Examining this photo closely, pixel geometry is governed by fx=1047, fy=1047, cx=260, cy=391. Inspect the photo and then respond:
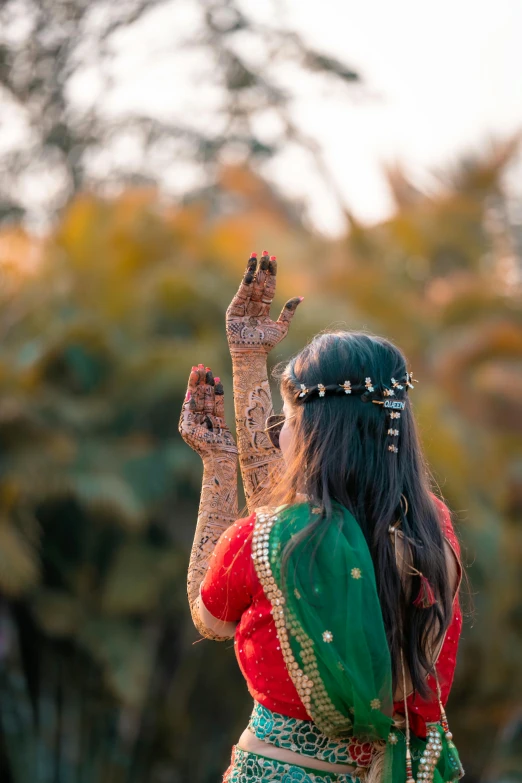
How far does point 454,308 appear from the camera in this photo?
35.4 feet

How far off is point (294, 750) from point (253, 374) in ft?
2.69

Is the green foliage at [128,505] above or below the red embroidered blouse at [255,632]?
above

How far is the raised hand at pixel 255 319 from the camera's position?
2299 mm

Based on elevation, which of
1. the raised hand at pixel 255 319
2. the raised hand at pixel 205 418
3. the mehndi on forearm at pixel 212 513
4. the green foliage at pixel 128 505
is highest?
the green foliage at pixel 128 505

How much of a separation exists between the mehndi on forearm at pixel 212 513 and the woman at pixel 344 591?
A: 2.9 inches

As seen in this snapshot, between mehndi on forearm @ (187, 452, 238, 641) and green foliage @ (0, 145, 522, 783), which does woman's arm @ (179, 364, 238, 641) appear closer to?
mehndi on forearm @ (187, 452, 238, 641)

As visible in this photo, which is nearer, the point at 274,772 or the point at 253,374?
the point at 274,772

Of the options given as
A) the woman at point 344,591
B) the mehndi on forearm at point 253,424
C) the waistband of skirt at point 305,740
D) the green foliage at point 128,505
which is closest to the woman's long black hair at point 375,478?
the woman at point 344,591

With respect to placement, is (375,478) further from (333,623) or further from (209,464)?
(209,464)

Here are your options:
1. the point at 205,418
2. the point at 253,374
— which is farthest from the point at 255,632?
the point at 253,374

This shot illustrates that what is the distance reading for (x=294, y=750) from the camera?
6.24 feet

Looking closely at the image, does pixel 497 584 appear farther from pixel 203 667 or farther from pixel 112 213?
pixel 112 213

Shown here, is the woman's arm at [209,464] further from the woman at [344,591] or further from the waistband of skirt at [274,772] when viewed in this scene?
the waistband of skirt at [274,772]

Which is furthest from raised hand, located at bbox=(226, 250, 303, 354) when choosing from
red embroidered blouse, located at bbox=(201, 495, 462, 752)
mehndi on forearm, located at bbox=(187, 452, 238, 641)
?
red embroidered blouse, located at bbox=(201, 495, 462, 752)
